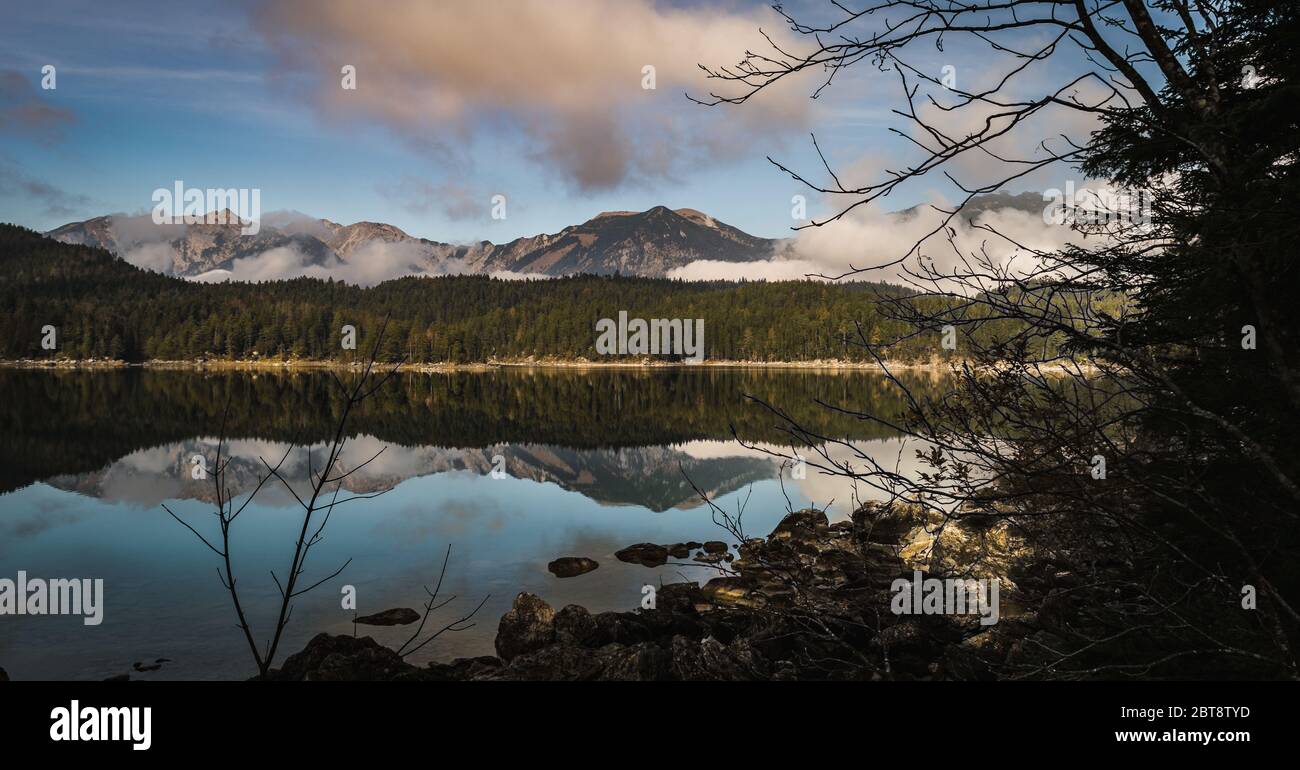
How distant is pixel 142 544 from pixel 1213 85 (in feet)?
76.5

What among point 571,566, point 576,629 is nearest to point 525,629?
point 576,629

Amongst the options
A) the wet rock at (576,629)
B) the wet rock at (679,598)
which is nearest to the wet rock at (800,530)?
the wet rock at (679,598)

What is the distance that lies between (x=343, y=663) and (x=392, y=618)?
4.76 m

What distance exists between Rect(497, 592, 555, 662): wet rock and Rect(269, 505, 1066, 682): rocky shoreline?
0.02 m

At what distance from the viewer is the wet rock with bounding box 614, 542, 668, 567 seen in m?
17.5

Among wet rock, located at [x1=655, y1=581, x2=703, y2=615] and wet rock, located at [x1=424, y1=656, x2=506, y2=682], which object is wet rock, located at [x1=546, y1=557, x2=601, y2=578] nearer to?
wet rock, located at [x1=655, y1=581, x2=703, y2=615]

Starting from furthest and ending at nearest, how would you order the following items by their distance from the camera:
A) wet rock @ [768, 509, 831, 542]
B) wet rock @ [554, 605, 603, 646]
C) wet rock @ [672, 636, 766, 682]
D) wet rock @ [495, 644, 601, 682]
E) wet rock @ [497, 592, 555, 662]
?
wet rock @ [768, 509, 831, 542] → wet rock @ [497, 592, 555, 662] → wet rock @ [554, 605, 603, 646] → wet rock @ [495, 644, 601, 682] → wet rock @ [672, 636, 766, 682]

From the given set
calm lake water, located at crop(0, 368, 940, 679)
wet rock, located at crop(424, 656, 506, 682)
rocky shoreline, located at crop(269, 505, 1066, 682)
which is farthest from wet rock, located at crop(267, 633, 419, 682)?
calm lake water, located at crop(0, 368, 940, 679)
